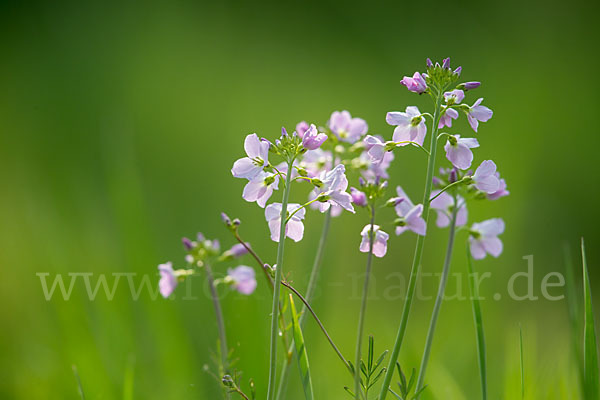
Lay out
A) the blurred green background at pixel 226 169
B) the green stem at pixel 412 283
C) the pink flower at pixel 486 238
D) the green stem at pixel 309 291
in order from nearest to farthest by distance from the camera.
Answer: the green stem at pixel 412 283 < the green stem at pixel 309 291 < the pink flower at pixel 486 238 < the blurred green background at pixel 226 169

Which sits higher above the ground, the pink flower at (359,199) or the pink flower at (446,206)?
the pink flower at (446,206)

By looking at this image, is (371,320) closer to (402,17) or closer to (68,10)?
(402,17)

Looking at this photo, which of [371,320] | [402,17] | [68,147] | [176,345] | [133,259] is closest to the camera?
[176,345]

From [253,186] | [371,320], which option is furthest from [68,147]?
[253,186]

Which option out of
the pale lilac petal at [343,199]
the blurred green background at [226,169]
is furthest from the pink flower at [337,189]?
the blurred green background at [226,169]

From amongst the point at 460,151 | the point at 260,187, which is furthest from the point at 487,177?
the point at 260,187

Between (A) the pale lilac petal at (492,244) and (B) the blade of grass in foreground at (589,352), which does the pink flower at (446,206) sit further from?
(B) the blade of grass in foreground at (589,352)

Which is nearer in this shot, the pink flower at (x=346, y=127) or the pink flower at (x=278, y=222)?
the pink flower at (x=278, y=222)
